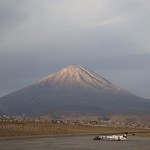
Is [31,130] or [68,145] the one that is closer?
[68,145]

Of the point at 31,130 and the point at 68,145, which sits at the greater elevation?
the point at 31,130

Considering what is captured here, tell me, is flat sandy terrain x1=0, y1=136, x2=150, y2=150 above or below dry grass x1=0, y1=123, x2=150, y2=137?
below

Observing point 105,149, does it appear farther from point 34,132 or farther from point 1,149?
point 34,132

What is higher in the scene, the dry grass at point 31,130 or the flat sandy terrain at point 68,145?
the dry grass at point 31,130

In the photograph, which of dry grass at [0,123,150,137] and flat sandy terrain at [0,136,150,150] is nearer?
flat sandy terrain at [0,136,150,150]

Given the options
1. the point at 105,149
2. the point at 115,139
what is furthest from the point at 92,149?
the point at 115,139

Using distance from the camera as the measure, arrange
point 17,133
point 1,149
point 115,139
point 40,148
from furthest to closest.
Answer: point 17,133 < point 115,139 < point 40,148 < point 1,149

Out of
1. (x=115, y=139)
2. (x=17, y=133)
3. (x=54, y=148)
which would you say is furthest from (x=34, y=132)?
(x=54, y=148)

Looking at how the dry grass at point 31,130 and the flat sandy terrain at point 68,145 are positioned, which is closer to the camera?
the flat sandy terrain at point 68,145

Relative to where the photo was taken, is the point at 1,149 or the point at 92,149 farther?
the point at 92,149

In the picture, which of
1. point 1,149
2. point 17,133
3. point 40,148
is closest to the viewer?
point 1,149
